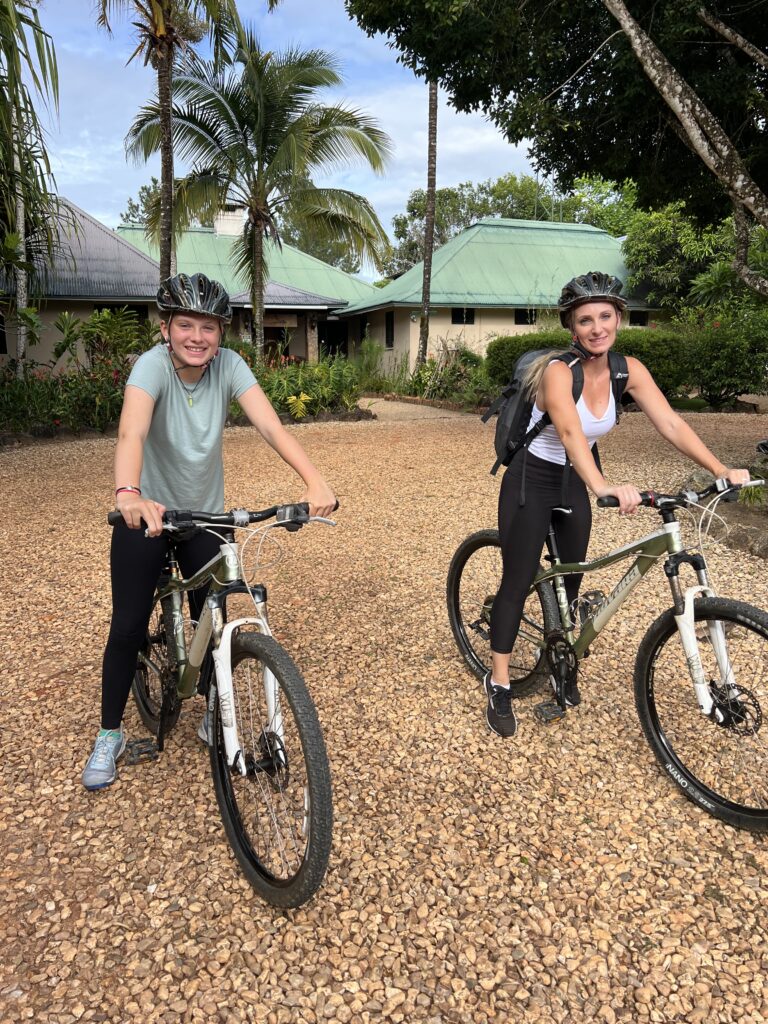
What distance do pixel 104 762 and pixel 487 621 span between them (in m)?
1.86

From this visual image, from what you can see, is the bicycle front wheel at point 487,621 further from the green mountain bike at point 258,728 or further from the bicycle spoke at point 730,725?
the green mountain bike at point 258,728

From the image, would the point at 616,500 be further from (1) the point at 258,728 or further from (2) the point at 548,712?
(1) the point at 258,728

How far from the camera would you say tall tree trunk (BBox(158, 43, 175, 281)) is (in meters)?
12.8

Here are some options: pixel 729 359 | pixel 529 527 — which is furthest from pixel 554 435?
pixel 729 359

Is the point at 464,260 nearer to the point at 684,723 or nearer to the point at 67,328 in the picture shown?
the point at 67,328

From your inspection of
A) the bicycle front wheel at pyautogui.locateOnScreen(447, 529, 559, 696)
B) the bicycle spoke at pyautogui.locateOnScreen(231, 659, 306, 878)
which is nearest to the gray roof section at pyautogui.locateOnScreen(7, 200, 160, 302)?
the bicycle front wheel at pyautogui.locateOnScreen(447, 529, 559, 696)

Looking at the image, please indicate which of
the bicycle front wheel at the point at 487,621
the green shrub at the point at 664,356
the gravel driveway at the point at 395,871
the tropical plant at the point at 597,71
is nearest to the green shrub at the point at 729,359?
the green shrub at the point at 664,356

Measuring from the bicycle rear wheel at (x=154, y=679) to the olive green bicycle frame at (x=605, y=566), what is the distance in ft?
5.07

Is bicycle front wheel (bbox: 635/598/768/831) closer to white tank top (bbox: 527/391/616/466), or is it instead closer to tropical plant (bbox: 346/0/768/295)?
white tank top (bbox: 527/391/616/466)

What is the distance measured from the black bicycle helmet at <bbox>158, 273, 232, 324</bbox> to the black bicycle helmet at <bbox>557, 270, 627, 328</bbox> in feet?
4.08

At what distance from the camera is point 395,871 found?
2.30m

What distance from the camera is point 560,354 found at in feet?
8.70

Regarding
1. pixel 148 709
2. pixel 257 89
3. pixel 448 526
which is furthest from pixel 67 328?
pixel 148 709

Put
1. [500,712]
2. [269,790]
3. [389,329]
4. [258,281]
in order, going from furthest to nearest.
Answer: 1. [389,329]
2. [258,281]
3. [500,712]
4. [269,790]
